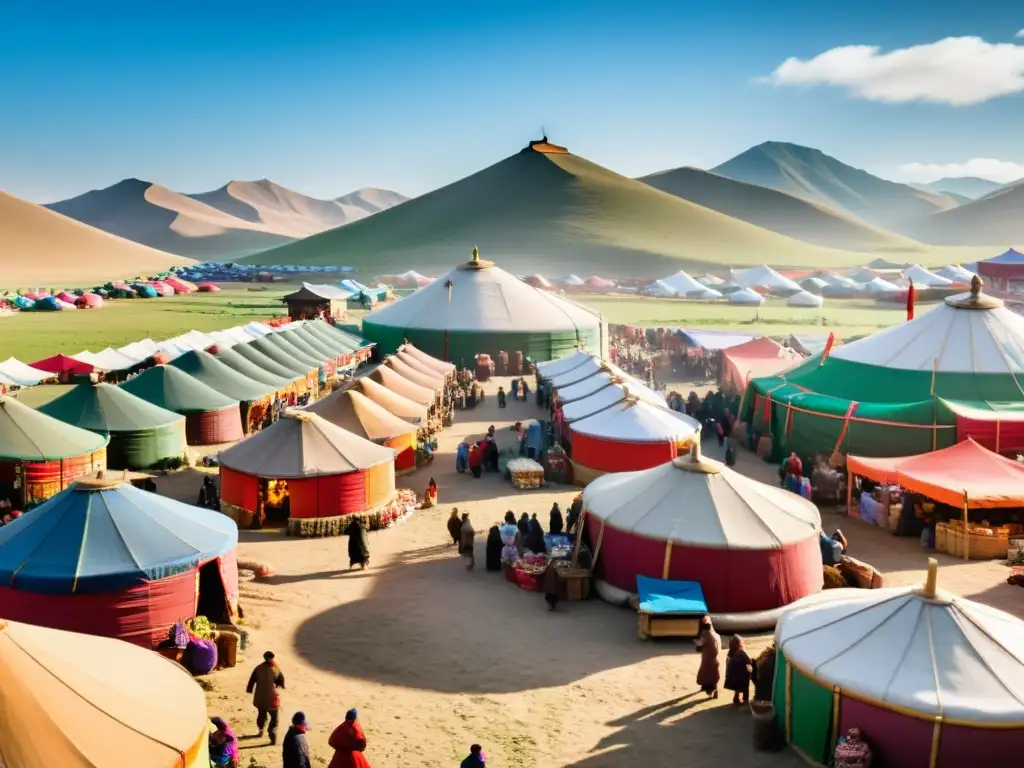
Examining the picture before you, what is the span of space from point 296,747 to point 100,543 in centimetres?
532

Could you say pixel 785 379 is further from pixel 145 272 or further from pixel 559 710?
pixel 145 272

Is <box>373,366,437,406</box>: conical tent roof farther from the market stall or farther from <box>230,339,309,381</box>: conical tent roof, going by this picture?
the market stall

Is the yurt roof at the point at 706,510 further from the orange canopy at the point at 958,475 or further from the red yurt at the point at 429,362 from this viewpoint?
the red yurt at the point at 429,362

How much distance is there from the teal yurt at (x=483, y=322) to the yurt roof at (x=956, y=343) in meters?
17.7

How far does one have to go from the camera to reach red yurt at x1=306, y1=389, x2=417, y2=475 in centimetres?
2398

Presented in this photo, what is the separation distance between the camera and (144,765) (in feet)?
28.3

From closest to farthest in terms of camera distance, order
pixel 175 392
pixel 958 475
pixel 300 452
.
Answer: pixel 958 475
pixel 300 452
pixel 175 392

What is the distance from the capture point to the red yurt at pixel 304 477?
772 inches

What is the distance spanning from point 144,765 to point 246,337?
3726 centimetres

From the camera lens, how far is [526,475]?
77.9 feet

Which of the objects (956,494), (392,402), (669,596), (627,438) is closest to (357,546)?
(669,596)

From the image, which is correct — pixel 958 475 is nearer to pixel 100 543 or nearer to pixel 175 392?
pixel 100 543

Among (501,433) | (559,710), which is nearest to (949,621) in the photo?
(559,710)

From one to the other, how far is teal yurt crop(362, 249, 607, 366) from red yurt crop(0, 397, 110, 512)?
22.3 metres
